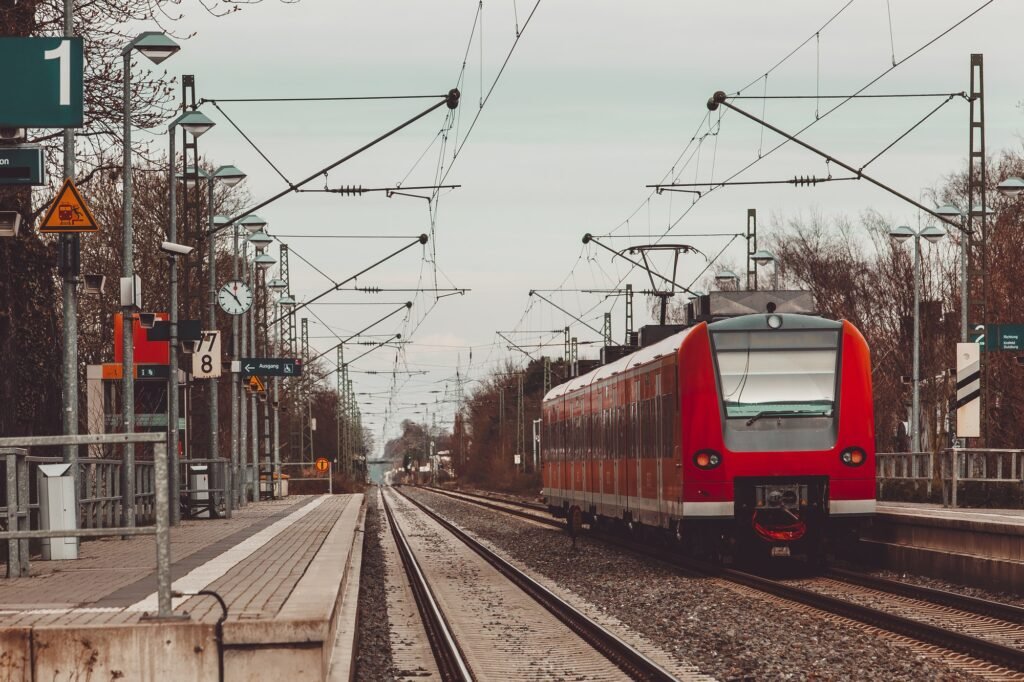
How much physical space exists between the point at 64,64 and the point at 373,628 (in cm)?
623

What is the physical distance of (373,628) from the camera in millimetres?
15945

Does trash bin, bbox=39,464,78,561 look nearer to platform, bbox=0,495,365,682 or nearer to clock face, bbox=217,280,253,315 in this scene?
platform, bbox=0,495,365,682

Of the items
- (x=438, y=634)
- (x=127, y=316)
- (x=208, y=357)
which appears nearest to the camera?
(x=438, y=634)

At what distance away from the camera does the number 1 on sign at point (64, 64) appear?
1325cm

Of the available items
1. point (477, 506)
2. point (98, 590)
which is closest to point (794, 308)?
point (98, 590)

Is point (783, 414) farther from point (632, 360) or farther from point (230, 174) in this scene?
point (230, 174)

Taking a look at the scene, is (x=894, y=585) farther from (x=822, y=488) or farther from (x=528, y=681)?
(x=528, y=681)

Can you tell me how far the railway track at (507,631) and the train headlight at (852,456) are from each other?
162 inches

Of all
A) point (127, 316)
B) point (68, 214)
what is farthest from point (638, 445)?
point (68, 214)

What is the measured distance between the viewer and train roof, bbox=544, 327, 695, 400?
834 inches

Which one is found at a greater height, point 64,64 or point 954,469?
point 64,64

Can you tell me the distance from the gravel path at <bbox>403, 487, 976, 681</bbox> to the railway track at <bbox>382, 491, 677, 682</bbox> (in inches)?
19.1

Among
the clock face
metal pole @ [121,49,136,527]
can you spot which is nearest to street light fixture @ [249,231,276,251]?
the clock face

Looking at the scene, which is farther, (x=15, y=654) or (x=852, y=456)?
(x=852, y=456)
